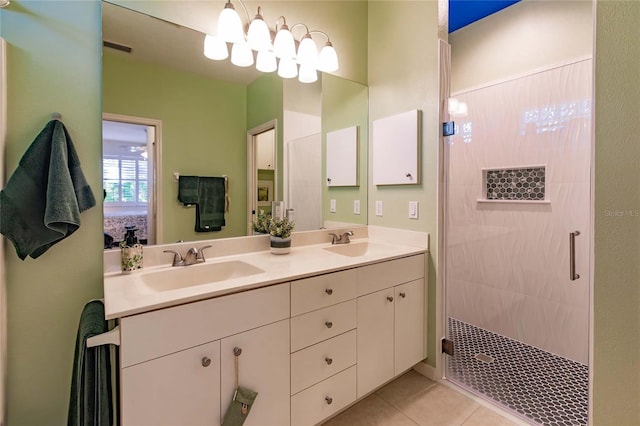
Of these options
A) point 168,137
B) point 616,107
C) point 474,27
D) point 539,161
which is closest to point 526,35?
point 474,27

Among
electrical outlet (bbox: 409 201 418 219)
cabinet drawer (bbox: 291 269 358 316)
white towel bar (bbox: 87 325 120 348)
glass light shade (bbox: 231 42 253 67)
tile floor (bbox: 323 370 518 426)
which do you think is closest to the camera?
white towel bar (bbox: 87 325 120 348)

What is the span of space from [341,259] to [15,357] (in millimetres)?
1455

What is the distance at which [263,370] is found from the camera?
129 cm

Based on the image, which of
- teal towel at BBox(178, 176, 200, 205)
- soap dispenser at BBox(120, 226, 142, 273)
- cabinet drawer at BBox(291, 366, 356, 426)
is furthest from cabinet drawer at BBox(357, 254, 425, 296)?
soap dispenser at BBox(120, 226, 142, 273)

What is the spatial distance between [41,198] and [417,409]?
2.09 metres

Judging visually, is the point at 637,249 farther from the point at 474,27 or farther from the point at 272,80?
the point at 474,27

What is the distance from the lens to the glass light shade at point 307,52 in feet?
6.36

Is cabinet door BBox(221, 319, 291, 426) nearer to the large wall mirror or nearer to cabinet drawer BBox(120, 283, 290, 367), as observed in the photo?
cabinet drawer BBox(120, 283, 290, 367)

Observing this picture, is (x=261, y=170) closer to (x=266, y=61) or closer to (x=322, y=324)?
(x=266, y=61)

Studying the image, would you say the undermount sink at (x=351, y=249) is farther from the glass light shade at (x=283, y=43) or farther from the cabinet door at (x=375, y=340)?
the glass light shade at (x=283, y=43)

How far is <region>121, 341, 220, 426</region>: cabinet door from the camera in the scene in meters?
1.01

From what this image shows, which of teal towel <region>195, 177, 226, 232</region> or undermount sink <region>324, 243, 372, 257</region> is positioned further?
undermount sink <region>324, 243, 372, 257</region>

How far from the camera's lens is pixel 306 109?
7.07 ft

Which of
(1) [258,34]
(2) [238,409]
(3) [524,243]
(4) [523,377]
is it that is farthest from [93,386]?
(3) [524,243]
